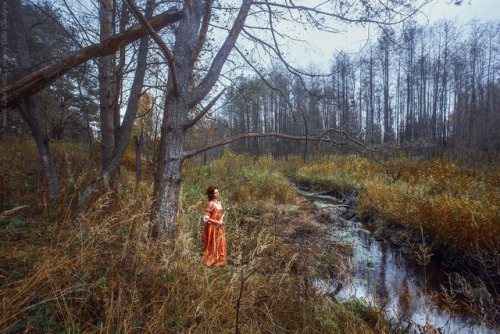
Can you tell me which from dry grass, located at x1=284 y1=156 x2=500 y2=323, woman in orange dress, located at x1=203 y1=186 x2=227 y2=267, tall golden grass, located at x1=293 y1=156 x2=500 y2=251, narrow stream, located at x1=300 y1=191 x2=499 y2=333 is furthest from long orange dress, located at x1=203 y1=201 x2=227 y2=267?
tall golden grass, located at x1=293 y1=156 x2=500 y2=251

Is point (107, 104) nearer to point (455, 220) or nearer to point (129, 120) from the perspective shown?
point (129, 120)

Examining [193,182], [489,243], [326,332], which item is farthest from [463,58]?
[326,332]

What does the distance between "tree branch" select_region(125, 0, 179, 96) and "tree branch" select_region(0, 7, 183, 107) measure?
960 mm

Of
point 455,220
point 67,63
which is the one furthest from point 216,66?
point 455,220

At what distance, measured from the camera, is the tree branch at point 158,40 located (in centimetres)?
177

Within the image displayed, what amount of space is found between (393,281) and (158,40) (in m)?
4.72

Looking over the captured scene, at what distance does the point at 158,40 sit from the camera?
6.69 ft

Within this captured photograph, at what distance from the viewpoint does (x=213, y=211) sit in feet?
10.0

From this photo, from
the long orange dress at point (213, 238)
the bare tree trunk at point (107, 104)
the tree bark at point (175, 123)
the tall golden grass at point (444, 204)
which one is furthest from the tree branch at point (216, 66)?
the tall golden grass at point (444, 204)

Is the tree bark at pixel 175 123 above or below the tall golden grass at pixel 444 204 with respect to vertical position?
above

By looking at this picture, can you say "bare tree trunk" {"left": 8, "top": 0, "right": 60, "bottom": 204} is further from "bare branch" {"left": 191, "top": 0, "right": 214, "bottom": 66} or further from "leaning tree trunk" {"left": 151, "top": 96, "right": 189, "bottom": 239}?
"bare branch" {"left": 191, "top": 0, "right": 214, "bottom": 66}

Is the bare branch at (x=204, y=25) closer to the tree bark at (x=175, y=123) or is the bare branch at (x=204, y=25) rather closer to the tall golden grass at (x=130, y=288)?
the tree bark at (x=175, y=123)

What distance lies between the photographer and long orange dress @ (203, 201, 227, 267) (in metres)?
2.86

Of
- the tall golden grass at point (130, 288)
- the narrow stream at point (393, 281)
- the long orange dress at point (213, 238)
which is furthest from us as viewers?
the long orange dress at point (213, 238)
